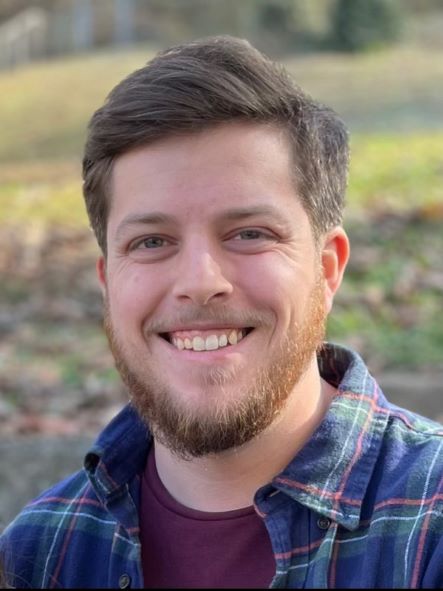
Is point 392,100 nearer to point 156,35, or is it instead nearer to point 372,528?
point 156,35

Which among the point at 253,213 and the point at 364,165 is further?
the point at 364,165

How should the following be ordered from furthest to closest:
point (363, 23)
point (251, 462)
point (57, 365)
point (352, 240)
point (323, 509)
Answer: point (363, 23) < point (352, 240) < point (57, 365) < point (251, 462) < point (323, 509)

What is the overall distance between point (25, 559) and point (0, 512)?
5.47ft

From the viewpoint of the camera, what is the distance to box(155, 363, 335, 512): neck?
7.84 feet

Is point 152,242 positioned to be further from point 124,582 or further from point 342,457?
point 124,582

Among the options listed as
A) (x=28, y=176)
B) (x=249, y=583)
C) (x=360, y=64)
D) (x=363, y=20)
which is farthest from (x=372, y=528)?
(x=363, y=20)

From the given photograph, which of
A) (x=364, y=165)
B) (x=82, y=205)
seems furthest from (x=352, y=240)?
(x=82, y=205)

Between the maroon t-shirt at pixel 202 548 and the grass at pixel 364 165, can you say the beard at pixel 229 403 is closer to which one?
the maroon t-shirt at pixel 202 548

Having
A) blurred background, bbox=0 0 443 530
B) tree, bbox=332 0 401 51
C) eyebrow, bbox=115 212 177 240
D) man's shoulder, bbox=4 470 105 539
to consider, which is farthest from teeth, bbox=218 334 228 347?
tree, bbox=332 0 401 51

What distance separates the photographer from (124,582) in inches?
92.6

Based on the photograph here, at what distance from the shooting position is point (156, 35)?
20219 millimetres

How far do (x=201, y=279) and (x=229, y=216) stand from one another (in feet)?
0.55

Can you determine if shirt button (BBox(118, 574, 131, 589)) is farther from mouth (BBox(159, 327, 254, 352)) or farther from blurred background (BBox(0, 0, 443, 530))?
blurred background (BBox(0, 0, 443, 530))

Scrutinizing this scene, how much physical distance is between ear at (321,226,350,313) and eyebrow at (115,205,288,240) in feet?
0.69
